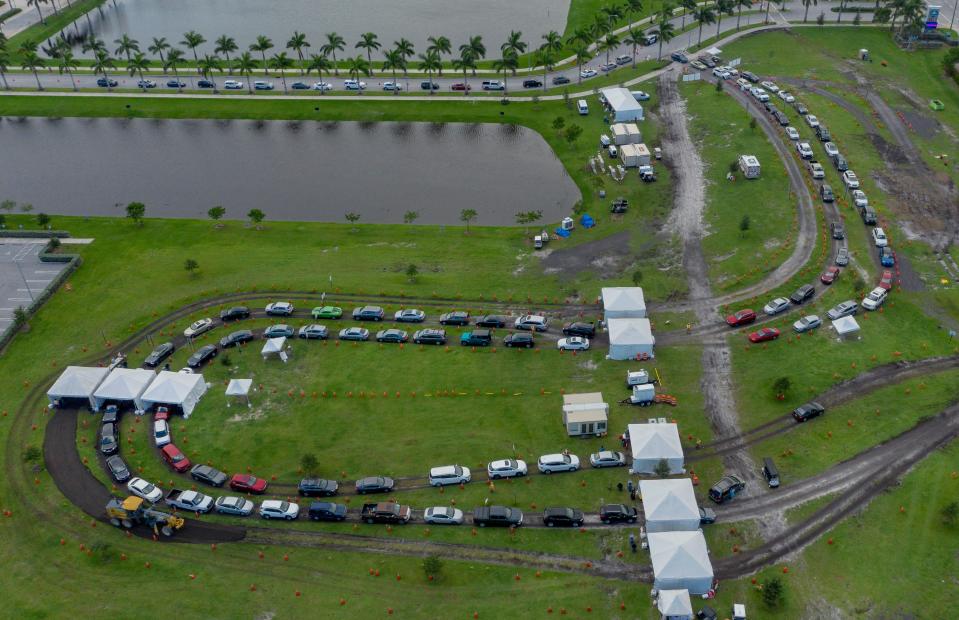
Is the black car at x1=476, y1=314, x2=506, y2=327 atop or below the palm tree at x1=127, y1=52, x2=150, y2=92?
below

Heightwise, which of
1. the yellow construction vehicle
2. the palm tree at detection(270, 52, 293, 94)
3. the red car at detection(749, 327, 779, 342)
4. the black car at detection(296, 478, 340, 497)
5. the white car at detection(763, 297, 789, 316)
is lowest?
the yellow construction vehicle

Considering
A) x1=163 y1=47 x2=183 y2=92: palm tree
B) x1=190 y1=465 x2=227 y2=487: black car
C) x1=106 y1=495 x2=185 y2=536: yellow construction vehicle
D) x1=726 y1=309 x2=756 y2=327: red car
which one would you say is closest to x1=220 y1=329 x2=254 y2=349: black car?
x1=190 y1=465 x2=227 y2=487: black car

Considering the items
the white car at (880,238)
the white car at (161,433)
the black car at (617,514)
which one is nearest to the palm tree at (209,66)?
the white car at (161,433)

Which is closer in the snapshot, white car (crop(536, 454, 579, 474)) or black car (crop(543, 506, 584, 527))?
black car (crop(543, 506, 584, 527))

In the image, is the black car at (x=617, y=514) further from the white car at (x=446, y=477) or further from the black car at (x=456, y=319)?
the black car at (x=456, y=319)

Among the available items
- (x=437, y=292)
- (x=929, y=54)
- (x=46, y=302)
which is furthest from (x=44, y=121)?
(x=929, y=54)

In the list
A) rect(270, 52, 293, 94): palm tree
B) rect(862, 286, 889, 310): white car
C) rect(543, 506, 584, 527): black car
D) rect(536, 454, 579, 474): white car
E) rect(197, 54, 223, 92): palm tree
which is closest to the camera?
rect(543, 506, 584, 527): black car

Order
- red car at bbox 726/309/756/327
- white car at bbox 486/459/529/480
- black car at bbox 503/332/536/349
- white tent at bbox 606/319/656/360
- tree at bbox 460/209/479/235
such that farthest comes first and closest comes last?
tree at bbox 460/209/479/235
red car at bbox 726/309/756/327
black car at bbox 503/332/536/349
white tent at bbox 606/319/656/360
white car at bbox 486/459/529/480

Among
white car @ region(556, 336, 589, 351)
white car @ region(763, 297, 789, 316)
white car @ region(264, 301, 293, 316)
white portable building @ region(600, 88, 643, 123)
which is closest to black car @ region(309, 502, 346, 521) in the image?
white car @ region(556, 336, 589, 351)

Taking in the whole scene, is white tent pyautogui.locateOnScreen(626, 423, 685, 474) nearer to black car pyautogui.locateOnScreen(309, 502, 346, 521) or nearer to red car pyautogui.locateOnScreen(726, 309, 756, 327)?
red car pyautogui.locateOnScreen(726, 309, 756, 327)
